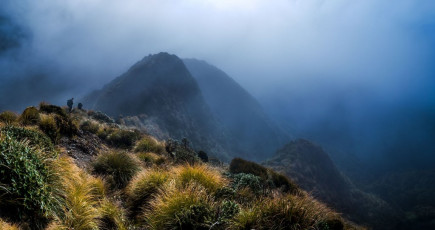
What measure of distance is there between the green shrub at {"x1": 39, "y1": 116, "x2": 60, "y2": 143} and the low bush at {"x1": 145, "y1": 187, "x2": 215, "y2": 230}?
800 cm

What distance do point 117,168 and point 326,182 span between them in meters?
100

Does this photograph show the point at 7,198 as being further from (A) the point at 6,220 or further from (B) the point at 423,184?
(B) the point at 423,184

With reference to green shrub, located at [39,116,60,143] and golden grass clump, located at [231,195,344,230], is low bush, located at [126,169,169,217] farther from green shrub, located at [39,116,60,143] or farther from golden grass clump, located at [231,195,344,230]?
green shrub, located at [39,116,60,143]

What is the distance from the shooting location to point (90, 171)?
9484 millimetres

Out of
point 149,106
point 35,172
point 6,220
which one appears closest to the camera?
point 6,220

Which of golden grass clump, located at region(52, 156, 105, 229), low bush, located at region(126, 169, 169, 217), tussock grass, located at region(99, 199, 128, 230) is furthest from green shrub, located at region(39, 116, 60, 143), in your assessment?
tussock grass, located at region(99, 199, 128, 230)

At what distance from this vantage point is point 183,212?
569 centimetres

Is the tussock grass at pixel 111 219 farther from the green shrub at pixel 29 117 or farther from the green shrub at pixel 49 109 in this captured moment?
the green shrub at pixel 49 109

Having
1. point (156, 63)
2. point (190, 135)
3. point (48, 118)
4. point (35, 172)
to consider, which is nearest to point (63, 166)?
point (35, 172)

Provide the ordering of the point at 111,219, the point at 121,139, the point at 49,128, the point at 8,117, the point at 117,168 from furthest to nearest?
the point at 121,139
the point at 8,117
the point at 49,128
the point at 117,168
the point at 111,219

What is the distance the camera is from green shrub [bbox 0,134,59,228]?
15.4 ft

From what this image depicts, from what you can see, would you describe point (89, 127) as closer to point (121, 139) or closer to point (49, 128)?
point (121, 139)

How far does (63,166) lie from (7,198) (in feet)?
5.87

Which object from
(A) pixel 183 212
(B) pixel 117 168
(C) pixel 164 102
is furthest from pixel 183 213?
(C) pixel 164 102
